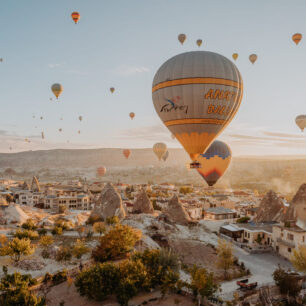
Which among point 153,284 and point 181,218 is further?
point 181,218

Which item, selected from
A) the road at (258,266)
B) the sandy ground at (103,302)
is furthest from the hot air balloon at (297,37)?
the sandy ground at (103,302)

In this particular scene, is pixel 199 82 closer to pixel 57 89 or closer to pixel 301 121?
pixel 57 89

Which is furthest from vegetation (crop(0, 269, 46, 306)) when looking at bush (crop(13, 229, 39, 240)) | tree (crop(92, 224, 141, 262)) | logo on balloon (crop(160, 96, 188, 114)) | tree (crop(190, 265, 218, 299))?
logo on balloon (crop(160, 96, 188, 114))

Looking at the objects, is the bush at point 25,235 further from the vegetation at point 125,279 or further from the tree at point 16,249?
the vegetation at point 125,279

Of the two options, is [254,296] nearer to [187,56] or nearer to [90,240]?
[90,240]

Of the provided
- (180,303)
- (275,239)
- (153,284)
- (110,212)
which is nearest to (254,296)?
(180,303)

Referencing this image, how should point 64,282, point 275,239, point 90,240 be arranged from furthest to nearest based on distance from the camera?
point 275,239 → point 90,240 → point 64,282

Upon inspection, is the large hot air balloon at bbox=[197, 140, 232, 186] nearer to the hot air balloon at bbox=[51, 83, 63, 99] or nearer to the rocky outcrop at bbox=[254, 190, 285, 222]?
the rocky outcrop at bbox=[254, 190, 285, 222]
